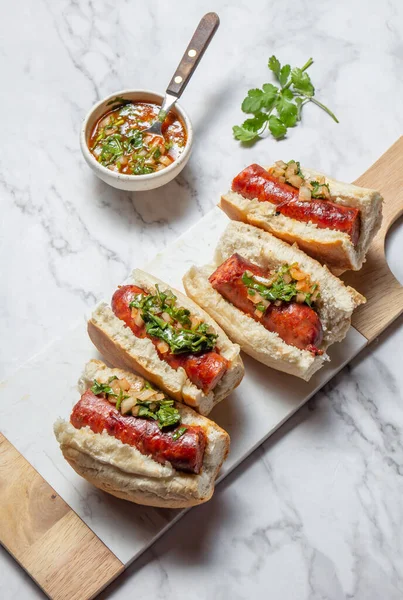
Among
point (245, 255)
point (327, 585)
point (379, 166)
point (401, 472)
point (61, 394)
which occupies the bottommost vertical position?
point (61, 394)

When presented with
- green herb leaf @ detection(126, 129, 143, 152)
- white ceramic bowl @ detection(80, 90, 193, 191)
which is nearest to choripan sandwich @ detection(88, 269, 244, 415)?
white ceramic bowl @ detection(80, 90, 193, 191)

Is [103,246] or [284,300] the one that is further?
[103,246]

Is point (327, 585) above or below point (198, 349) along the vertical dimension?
below

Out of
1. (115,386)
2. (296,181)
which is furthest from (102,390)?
(296,181)

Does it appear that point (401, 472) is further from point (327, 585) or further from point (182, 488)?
Answer: point (182, 488)

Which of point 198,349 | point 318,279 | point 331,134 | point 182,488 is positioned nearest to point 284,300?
point 318,279

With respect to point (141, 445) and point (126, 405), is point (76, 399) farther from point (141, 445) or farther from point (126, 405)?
point (141, 445)

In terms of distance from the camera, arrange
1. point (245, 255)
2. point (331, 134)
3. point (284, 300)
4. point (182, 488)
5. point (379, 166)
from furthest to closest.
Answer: point (331, 134)
point (379, 166)
point (245, 255)
point (284, 300)
point (182, 488)
